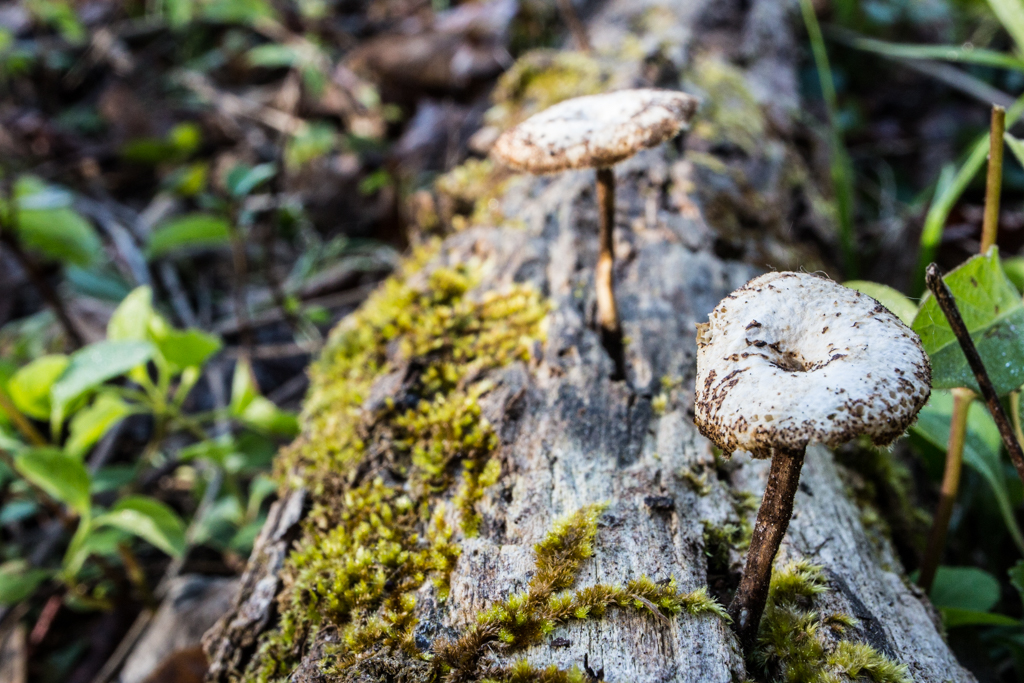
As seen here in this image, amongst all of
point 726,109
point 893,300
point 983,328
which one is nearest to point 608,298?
point 893,300

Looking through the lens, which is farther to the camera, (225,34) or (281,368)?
(225,34)

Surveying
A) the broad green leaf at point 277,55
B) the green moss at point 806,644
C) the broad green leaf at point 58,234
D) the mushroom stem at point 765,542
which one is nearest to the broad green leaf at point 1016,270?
the green moss at point 806,644

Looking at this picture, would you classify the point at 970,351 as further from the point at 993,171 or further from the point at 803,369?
the point at 993,171

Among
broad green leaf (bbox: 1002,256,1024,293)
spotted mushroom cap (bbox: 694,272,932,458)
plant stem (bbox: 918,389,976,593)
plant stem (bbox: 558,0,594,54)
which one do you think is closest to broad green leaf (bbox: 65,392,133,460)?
spotted mushroom cap (bbox: 694,272,932,458)

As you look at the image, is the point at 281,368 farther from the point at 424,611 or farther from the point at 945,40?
the point at 945,40

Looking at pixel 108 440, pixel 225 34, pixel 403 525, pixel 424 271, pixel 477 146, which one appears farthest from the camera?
pixel 225 34

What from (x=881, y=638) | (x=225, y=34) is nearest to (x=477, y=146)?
(x=881, y=638)

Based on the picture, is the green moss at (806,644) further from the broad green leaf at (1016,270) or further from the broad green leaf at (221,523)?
the broad green leaf at (221,523)

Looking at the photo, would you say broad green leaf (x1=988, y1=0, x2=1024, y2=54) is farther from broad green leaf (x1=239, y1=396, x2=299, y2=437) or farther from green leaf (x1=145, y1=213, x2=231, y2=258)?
green leaf (x1=145, y1=213, x2=231, y2=258)
